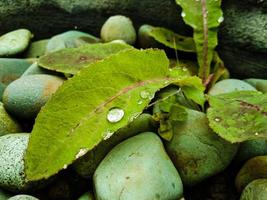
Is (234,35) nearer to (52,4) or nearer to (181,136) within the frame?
(181,136)

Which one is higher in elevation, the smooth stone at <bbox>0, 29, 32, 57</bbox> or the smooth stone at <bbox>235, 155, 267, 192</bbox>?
the smooth stone at <bbox>0, 29, 32, 57</bbox>

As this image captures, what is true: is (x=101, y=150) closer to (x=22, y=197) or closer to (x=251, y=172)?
(x=22, y=197)

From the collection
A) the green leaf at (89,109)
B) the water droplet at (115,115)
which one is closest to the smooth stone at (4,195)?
the green leaf at (89,109)

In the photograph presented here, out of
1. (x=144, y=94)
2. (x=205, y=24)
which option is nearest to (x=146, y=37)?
(x=205, y=24)

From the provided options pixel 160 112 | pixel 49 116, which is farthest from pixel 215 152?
pixel 49 116

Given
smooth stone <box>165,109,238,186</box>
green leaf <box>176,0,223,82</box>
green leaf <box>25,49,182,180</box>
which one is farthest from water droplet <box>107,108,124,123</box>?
green leaf <box>176,0,223,82</box>

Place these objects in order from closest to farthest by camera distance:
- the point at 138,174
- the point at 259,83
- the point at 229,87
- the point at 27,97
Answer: the point at 138,174
the point at 27,97
the point at 229,87
the point at 259,83

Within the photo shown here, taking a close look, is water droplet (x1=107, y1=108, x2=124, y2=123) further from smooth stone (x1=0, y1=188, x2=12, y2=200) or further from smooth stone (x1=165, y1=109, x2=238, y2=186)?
smooth stone (x1=0, y1=188, x2=12, y2=200)
